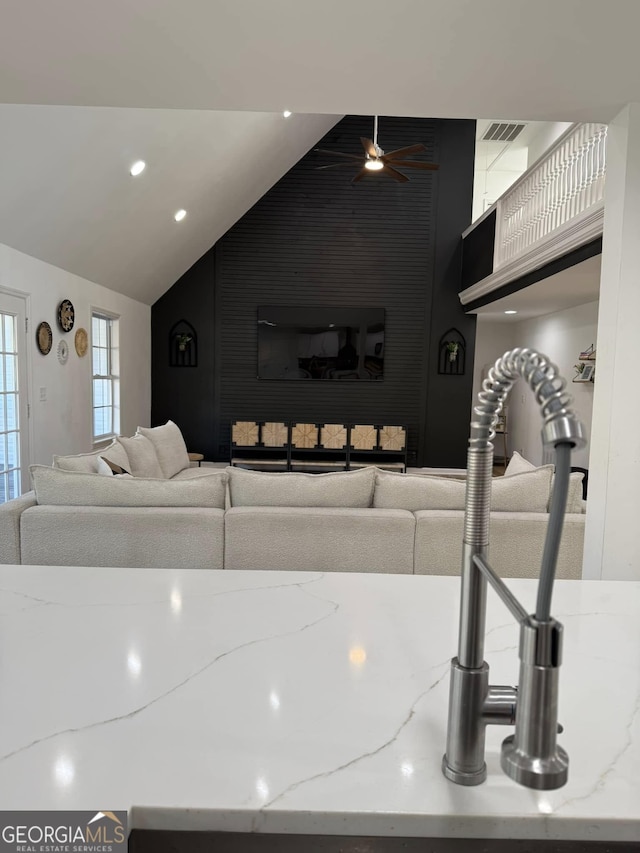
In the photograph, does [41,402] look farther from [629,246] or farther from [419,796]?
[419,796]

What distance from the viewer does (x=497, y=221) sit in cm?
677

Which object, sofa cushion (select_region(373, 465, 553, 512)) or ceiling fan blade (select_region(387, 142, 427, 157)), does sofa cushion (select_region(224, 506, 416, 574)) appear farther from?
ceiling fan blade (select_region(387, 142, 427, 157))

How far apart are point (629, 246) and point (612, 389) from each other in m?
0.51

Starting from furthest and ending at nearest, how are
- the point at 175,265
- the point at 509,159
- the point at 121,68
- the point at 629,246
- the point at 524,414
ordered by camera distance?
1. the point at 509,159
2. the point at 524,414
3. the point at 175,265
4. the point at 629,246
5. the point at 121,68

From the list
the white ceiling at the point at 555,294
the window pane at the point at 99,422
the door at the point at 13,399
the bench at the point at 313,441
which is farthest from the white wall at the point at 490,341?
the door at the point at 13,399

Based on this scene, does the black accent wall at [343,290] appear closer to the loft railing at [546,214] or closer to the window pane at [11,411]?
the loft railing at [546,214]

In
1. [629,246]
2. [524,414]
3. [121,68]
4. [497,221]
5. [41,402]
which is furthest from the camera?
[524,414]

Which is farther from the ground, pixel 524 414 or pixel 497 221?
pixel 497 221

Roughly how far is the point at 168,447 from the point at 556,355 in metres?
5.31

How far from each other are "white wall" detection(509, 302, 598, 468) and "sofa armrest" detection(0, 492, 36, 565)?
4.80 m

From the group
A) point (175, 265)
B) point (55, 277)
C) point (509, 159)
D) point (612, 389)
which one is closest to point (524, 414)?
point (509, 159)

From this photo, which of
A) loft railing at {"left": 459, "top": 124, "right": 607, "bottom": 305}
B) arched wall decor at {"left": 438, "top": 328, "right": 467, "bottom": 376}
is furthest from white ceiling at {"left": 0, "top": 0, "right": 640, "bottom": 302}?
arched wall decor at {"left": 438, "top": 328, "right": 467, "bottom": 376}

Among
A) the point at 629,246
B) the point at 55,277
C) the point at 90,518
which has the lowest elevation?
the point at 90,518

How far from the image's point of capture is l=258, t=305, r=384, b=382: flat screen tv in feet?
27.3
